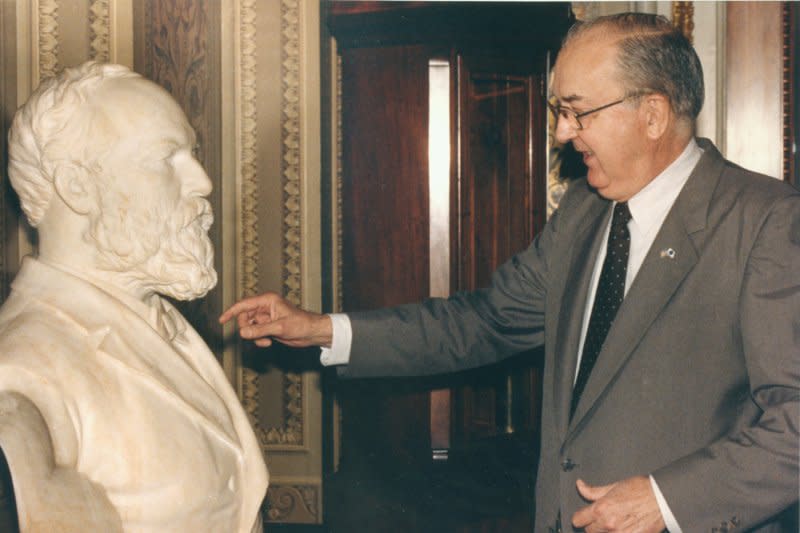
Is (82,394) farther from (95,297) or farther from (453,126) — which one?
(453,126)

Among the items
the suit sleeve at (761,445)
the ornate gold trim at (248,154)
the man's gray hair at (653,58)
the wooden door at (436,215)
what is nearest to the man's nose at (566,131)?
the man's gray hair at (653,58)

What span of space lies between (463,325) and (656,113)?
0.67m

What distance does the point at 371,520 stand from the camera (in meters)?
3.69

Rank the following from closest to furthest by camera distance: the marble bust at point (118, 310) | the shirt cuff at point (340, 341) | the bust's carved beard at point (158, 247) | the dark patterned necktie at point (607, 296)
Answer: the marble bust at point (118, 310) → the bust's carved beard at point (158, 247) → the dark patterned necktie at point (607, 296) → the shirt cuff at point (340, 341)

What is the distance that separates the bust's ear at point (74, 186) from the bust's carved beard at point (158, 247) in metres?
0.03

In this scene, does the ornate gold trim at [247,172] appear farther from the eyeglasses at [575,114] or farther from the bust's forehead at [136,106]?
the bust's forehead at [136,106]

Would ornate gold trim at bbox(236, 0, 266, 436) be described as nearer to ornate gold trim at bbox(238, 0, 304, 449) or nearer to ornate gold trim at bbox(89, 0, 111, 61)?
ornate gold trim at bbox(238, 0, 304, 449)

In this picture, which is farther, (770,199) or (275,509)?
(275,509)

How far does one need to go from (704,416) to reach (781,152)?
242 centimetres

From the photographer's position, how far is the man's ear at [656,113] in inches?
73.9

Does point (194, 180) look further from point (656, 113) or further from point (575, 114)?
point (656, 113)

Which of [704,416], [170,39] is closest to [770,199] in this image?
[704,416]

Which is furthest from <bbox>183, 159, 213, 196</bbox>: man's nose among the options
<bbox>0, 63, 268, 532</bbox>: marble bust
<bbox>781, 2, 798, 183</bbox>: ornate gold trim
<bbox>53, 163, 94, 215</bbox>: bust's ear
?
<bbox>781, 2, 798, 183</bbox>: ornate gold trim

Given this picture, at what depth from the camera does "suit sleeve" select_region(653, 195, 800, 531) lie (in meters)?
1.62
